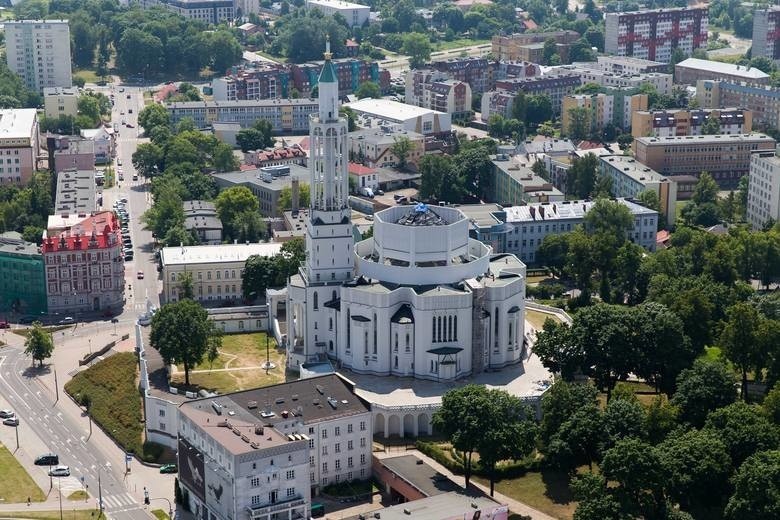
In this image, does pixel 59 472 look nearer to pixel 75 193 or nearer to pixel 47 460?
pixel 47 460

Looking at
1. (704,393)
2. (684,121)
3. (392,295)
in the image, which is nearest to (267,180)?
(392,295)

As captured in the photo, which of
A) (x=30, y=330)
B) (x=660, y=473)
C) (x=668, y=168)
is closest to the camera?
(x=660, y=473)

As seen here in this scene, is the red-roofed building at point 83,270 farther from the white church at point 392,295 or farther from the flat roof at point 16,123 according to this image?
the flat roof at point 16,123

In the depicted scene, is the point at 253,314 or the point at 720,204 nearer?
the point at 253,314

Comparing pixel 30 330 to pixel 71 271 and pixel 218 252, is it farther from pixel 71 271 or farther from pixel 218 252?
pixel 218 252

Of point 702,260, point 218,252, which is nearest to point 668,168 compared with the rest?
point 702,260

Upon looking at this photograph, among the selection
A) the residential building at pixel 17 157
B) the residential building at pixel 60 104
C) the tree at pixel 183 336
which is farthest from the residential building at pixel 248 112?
the tree at pixel 183 336
